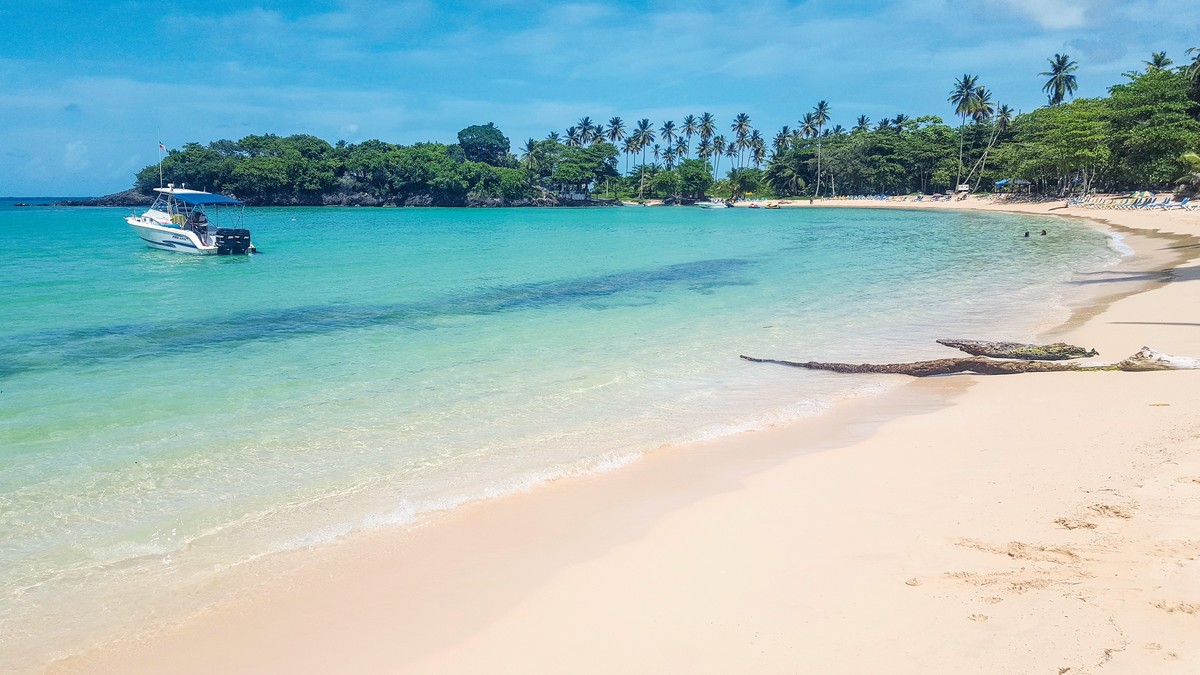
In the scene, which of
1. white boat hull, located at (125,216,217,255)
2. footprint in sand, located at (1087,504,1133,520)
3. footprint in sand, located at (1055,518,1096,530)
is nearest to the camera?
footprint in sand, located at (1055,518,1096,530)

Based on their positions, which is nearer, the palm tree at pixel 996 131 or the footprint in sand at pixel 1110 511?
the footprint in sand at pixel 1110 511

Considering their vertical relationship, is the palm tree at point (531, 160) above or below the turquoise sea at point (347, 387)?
above

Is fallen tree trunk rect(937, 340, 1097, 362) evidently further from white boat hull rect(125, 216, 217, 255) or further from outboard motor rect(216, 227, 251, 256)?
white boat hull rect(125, 216, 217, 255)

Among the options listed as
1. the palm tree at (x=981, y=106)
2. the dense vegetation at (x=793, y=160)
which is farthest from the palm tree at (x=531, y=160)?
the palm tree at (x=981, y=106)

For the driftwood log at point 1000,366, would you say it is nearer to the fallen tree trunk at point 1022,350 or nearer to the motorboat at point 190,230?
the fallen tree trunk at point 1022,350

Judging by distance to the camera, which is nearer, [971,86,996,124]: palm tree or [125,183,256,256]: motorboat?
[125,183,256,256]: motorboat

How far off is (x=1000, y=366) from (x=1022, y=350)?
2.71ft

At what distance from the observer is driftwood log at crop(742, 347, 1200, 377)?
29.1 ft

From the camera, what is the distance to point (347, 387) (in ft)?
33.2

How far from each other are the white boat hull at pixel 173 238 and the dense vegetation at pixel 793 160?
190ft

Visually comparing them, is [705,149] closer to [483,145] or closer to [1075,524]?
[483,145]

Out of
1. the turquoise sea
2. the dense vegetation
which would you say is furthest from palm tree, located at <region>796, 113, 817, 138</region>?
the turquoise sea

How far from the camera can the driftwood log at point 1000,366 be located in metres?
8.86

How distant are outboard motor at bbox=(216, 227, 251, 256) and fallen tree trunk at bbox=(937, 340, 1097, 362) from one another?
106 feet
